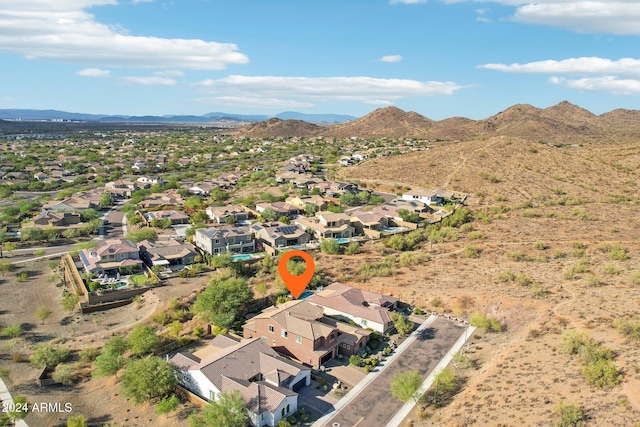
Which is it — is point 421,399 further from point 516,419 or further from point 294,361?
point 294,361

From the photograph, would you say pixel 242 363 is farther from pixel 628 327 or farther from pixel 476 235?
pixel 476 235

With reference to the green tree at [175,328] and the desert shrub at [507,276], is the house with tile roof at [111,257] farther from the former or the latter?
the desert shrub at [507,276]

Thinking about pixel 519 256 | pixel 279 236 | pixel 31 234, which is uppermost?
pixel 519 256

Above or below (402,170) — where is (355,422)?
below

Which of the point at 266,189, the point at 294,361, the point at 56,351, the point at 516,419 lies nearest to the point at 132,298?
the point at 56,351

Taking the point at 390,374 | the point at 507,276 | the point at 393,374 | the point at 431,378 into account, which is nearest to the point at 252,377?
the point at 390,374

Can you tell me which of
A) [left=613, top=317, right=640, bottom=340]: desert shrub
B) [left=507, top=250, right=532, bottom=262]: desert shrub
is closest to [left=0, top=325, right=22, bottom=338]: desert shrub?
[left=613, top=317, right=640, bottom=340]: desert shrub
